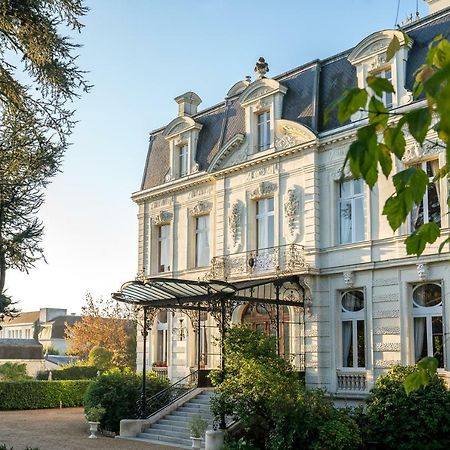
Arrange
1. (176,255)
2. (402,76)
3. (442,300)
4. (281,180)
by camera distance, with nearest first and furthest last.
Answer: (442,300), (402,76), (281,180), (176,255)

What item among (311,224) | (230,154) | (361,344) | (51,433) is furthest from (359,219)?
(51,433)

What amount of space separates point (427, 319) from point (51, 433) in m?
10.5

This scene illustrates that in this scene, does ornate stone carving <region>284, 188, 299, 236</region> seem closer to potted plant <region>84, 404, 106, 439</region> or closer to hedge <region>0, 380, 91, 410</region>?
potted plant <region>84, 404, 106, 439</region>

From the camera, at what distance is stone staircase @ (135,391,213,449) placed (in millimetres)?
17469

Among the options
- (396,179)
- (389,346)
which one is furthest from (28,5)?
(389,346)

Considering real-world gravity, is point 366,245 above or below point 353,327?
above

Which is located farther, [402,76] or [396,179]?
[402,76]

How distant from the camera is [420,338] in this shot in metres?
17.0

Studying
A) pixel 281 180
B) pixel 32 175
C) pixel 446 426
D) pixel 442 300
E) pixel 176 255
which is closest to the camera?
pixel 32 175

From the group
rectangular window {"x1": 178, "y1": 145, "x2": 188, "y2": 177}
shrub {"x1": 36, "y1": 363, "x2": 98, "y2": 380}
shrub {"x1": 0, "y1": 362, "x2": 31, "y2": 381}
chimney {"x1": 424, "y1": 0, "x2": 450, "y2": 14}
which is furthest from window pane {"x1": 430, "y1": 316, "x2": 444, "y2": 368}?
A: shrub {"x1": 36, "y1": 363, "x2": 98, "y2": 380}

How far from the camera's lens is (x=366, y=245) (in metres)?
18.1

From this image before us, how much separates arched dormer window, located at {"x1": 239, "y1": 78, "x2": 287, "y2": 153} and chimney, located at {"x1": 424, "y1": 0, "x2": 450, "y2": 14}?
4.75 m

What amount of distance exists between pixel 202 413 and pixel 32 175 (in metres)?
9.98

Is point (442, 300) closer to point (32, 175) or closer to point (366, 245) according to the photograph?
point (366, 245)
